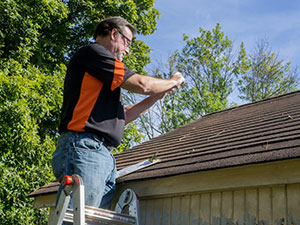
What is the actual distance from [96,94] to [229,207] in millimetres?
1762

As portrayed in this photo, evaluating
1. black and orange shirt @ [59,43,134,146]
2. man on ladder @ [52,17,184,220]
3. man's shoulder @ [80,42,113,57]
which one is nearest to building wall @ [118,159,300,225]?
man on ladder @ [52,17,184,220]

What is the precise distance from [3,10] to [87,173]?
10508mm

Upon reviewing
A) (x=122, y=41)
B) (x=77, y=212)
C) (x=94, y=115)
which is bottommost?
(x=77, y=212)

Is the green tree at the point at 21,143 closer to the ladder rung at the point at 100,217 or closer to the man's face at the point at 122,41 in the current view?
the man's face at the point at 122,41

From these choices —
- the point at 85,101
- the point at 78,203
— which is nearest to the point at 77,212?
the point at 78,203

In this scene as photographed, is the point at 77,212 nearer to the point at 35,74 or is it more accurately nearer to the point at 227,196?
the point at 227,196

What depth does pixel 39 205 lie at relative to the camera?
21.4 ft

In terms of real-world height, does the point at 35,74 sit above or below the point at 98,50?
above

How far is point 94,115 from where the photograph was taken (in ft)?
10.5

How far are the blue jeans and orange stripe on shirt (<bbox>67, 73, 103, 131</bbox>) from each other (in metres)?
0.07

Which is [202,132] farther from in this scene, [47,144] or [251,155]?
[47,144]

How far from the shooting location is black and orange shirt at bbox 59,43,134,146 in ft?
10.4

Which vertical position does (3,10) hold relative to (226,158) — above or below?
above

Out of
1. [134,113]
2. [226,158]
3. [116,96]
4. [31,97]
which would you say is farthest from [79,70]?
[31,97]
